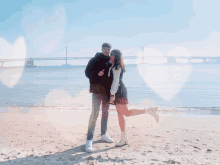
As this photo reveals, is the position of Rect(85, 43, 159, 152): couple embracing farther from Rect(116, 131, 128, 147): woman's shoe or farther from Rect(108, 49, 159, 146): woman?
Rect(116, 131, 128, 147): woman's shoe

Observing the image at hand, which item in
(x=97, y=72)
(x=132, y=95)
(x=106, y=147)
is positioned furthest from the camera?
(x=132, y=95)

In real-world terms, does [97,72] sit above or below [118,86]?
above

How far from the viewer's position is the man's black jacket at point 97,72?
2.37 metres

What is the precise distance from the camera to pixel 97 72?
2.39 m

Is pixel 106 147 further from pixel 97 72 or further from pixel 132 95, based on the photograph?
pixel 132 95

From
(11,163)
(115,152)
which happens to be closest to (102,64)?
(115,152)

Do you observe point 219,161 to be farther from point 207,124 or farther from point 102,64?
point 207,124

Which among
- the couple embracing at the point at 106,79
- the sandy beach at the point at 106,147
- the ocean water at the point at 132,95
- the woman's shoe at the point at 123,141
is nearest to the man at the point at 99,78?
the couple embracing at the point at 106,79

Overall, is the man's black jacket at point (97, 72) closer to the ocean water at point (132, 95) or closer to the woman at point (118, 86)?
the woman at point (118, 86)

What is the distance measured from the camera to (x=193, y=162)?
212 centimetres

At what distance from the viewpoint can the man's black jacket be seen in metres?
2.37

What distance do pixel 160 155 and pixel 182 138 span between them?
0.86 metres

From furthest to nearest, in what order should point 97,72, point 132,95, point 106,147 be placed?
1. point 132,95
2. point 106,147
3. point 97,72

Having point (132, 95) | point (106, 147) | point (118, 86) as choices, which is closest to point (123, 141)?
point (106, 147)
